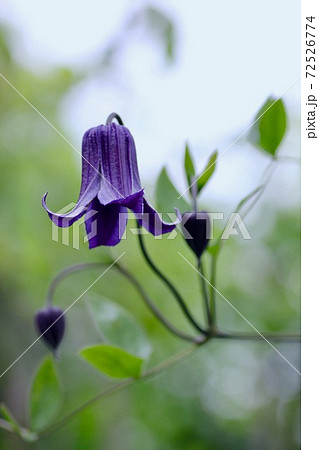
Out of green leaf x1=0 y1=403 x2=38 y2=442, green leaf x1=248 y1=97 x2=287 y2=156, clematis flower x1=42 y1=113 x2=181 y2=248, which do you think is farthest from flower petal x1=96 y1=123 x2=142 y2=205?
green leaf x1=0 y1=403 x2=38 y2=442

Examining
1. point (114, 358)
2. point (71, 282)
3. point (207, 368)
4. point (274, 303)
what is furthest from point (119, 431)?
point (114, 358)

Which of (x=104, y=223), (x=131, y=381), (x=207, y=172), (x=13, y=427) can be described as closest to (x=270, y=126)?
(x=207, y=172)

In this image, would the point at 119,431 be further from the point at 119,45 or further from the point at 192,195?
the point at 192,195

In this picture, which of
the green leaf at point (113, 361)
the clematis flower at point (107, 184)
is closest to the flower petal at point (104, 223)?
the clematis flower at point (107, 184)

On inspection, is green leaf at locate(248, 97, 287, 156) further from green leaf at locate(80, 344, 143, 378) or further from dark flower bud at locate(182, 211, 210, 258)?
green leaf at locate(80, 344, 143, 378)

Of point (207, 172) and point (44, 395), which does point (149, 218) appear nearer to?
point (207, 172)
